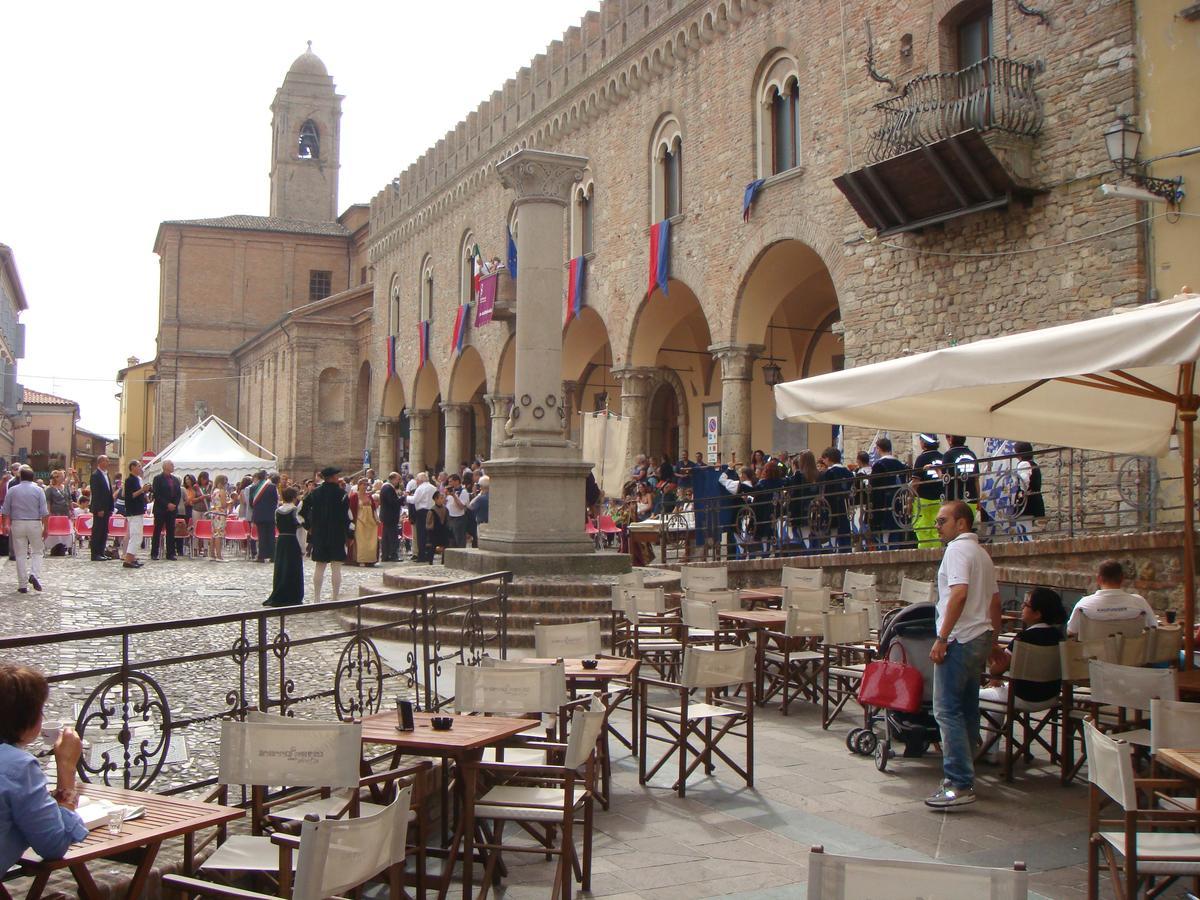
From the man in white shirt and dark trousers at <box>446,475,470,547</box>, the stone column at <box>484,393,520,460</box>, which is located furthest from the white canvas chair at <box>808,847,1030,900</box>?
the stone column at <box>484,393,520,460</box>

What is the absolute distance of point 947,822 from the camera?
18.9ft

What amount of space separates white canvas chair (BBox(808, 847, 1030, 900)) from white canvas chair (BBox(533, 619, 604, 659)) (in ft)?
13.6

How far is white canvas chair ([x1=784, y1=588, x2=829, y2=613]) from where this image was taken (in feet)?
30.9

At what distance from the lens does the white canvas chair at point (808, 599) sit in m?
9.41

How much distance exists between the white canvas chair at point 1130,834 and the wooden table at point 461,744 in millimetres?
2377

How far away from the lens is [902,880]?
269cm

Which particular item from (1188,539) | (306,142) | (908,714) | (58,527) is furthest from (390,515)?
(306,142)

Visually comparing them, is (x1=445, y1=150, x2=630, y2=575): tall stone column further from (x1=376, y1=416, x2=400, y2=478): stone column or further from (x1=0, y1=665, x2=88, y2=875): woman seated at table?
(x1=376, y1=416, x2=400, y2=478): stone column

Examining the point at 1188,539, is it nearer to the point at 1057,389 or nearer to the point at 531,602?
the point at 1057,389

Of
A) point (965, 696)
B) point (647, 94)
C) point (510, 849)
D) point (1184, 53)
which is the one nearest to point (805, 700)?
point (965, 696)

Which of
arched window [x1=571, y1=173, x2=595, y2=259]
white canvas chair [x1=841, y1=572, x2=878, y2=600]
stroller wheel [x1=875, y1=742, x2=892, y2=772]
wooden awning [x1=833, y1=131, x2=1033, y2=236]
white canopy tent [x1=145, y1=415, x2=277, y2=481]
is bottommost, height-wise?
stroller wheel [x1=875, y1=742, x2=892, y2=772]

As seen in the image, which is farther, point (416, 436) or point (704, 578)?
point (416, 436)

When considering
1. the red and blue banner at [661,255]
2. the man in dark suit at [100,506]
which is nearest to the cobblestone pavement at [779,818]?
the man in dark suit at [100,506]

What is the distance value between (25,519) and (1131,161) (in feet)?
45.6
